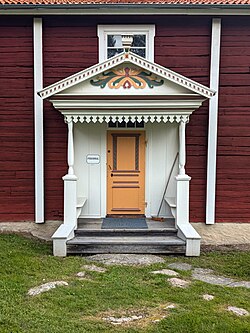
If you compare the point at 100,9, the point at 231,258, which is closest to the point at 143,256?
the point at 231,258

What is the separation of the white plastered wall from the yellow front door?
0.12m

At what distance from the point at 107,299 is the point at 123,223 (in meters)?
3.39

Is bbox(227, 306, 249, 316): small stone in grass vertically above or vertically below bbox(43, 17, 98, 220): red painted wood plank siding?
below

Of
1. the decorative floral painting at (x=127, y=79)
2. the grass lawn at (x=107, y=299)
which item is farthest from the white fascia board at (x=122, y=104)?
the grass lawn at (x=107, y=299)

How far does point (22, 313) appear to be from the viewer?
4.41m

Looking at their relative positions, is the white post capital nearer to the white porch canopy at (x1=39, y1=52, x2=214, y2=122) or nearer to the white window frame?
the white porch canopy at (x1=39, y1=52, x2=214, y2=122)

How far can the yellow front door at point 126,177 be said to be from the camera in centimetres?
892

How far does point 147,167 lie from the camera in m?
8.93

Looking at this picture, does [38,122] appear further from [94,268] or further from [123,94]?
[94,268]

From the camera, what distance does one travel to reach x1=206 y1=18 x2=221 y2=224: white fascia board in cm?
852

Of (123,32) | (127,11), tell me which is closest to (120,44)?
(123,32)

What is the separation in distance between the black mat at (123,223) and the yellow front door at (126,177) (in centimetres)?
30

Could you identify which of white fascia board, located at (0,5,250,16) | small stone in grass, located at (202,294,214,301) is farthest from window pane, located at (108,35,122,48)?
small stone in grass, located at (202,294,214,301)

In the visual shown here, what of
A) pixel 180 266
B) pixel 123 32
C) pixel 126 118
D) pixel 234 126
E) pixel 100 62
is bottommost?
pixel 180 266
